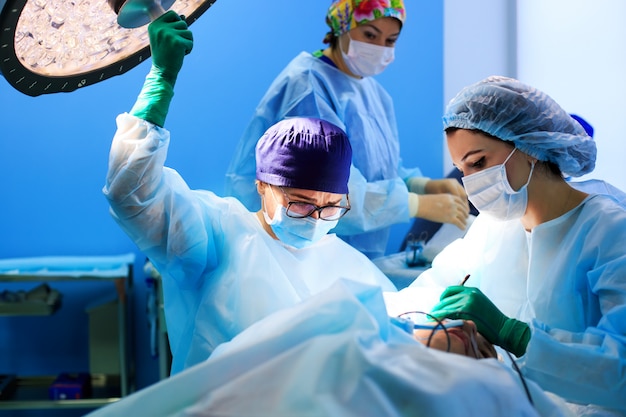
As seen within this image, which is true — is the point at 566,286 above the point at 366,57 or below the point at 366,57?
below

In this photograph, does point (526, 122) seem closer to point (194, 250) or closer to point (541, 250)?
point (541, 250)

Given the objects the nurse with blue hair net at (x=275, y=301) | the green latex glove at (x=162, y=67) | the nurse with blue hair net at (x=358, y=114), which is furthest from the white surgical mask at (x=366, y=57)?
the green latex glove at (x=162, y=67)

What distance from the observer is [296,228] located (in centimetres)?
177

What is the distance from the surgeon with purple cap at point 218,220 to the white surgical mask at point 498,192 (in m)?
0.33

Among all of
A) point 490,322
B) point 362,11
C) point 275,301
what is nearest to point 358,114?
point 362,11

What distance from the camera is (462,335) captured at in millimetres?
1389

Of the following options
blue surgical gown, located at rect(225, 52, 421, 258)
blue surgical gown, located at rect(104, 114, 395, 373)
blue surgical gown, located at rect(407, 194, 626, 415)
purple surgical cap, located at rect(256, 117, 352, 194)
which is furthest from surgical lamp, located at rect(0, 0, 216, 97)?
blue surgical gown, located at rect(225, 52, 421, 258)

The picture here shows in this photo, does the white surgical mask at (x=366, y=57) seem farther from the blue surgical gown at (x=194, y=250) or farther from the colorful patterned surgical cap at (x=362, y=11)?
the blue surgical gown at (x=194, y=250)

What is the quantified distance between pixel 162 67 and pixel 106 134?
1927mm

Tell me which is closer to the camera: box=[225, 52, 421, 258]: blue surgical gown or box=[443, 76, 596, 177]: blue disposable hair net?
box=[443, 76, 596, 177]: blue disposable hair net

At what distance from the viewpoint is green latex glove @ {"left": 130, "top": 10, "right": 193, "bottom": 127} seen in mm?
1389

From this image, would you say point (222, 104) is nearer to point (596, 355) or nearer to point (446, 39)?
point (446, 39)

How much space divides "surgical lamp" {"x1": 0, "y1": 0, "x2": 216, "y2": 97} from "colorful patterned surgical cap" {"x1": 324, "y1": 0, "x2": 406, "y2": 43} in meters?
1.24

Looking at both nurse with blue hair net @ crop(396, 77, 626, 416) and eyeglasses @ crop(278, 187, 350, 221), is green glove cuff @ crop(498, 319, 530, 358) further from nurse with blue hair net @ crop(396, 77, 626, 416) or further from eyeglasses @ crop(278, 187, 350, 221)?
eyeglasses @ crop(278, 187, 350, 221)
